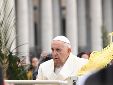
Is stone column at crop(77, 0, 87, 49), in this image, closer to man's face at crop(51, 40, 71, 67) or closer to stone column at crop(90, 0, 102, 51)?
stone column at crop(90, 0, 102, 51)

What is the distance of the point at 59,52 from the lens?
27.7 feet

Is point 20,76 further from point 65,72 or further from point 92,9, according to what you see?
point 92,9

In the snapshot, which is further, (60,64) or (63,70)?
(60,64)

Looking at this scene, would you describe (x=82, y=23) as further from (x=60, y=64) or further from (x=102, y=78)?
(x=102, y=78)

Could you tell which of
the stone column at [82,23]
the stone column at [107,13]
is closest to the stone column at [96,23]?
the stone column at [82,23]

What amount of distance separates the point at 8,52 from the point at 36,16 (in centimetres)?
6214

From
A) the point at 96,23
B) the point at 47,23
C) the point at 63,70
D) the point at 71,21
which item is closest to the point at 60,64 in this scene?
the point at 63,70

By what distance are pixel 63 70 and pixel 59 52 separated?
0.46m

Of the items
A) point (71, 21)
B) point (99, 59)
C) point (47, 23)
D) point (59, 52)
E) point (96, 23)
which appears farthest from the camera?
point (96, 23)

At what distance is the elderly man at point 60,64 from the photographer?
312 inches

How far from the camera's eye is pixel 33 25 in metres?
70.6

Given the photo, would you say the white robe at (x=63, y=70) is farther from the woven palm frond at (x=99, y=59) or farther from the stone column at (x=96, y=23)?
the stone column at (x=96, y=23)

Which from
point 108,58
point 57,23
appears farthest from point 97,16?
point 108,58

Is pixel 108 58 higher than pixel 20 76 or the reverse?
higher
